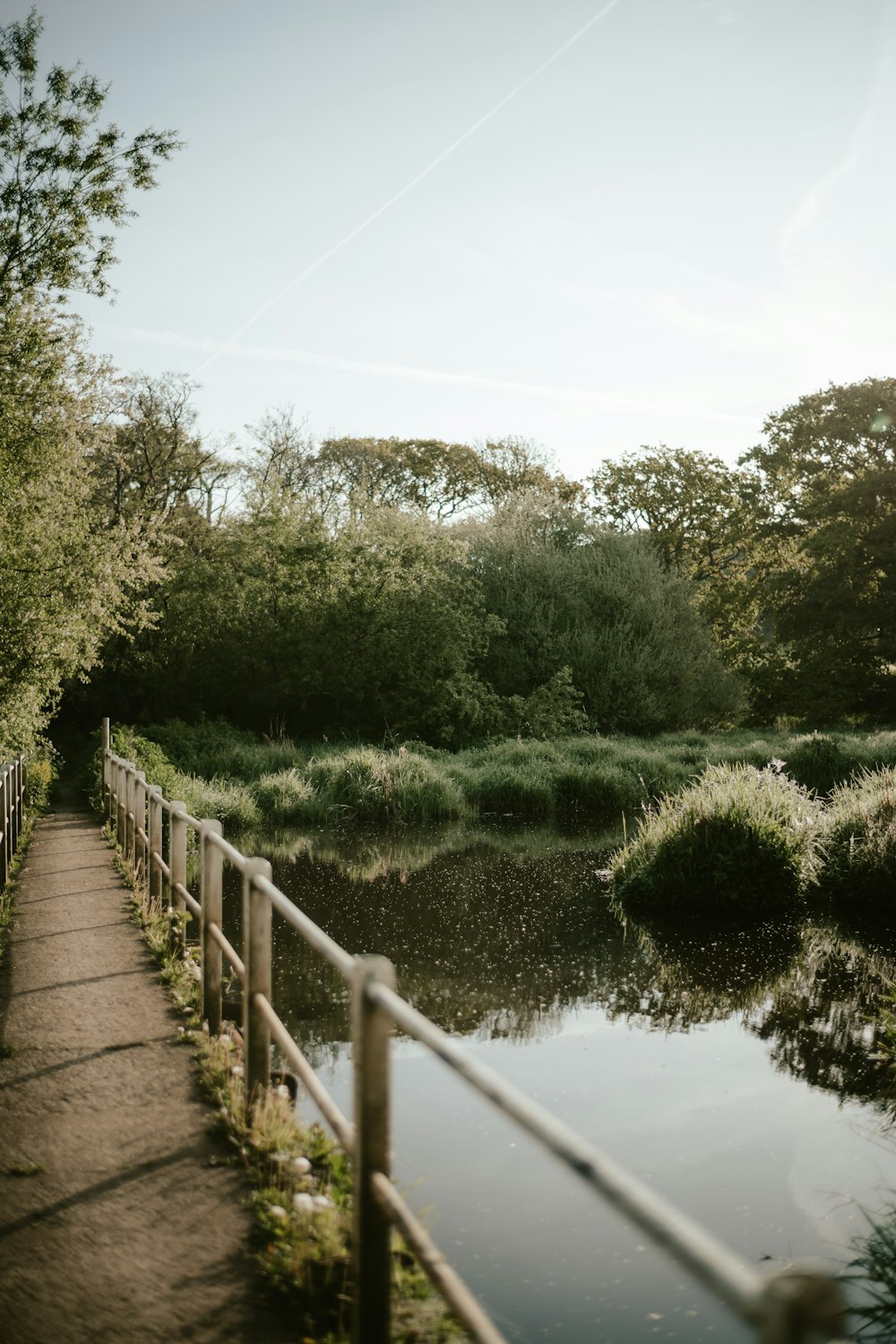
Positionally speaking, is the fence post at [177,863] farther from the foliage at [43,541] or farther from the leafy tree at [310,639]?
the leafy tree at [310,639]

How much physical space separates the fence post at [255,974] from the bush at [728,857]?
8733 mm

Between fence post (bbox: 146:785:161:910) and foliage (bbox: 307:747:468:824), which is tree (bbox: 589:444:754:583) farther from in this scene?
fence post (bbox: 146:785:161:910)

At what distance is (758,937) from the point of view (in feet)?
37.9

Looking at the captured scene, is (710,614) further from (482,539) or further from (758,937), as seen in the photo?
(758,937)

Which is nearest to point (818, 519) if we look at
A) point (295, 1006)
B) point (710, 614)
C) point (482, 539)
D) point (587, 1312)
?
point (710, 614)

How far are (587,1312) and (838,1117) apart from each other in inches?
115

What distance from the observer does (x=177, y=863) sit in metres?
7.69

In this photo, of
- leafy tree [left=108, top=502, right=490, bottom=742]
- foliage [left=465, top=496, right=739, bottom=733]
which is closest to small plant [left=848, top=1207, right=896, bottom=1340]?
leafy tree [left=108, top=502, right=490, bottom=742]

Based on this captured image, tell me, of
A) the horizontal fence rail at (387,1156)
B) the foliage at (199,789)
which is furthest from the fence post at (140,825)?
the foliage at (199,789)

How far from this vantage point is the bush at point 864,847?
1274 centimetres

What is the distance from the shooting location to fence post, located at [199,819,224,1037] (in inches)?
221

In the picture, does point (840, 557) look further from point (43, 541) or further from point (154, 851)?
point (154, 851)

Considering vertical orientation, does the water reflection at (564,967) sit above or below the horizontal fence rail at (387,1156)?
below

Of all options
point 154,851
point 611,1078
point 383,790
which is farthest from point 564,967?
point 383,790
